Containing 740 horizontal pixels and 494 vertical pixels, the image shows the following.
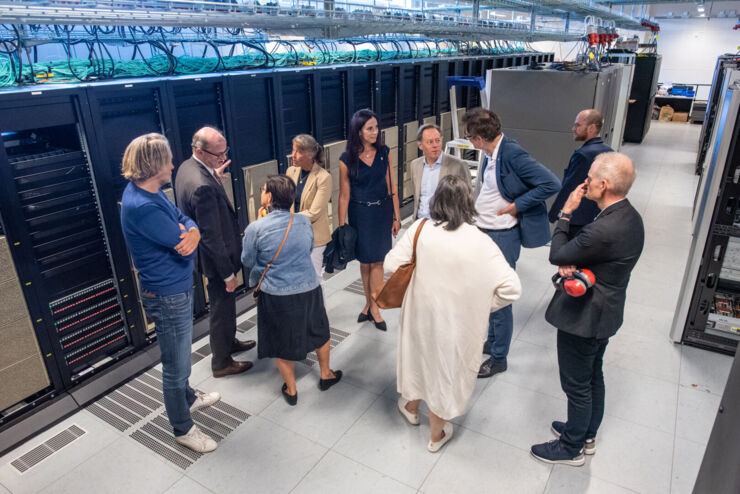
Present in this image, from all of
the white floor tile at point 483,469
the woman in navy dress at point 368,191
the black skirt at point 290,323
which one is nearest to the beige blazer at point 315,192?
the woman in navy dress at point 368,191

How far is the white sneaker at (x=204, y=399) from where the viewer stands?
265 cm

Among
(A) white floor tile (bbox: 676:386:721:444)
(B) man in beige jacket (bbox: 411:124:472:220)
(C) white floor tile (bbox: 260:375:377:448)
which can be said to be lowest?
(A) white floor tile (bbox: 676:386:721:444)

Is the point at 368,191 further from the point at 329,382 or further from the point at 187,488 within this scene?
the point at 187,488

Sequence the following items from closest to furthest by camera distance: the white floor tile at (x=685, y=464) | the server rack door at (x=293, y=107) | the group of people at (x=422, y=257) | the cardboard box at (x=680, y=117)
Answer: the group of people at (x=422, y=257), the white floor tile at (x=685, y=464), the server rack door at (x=293, y=107), the cardboard box at (x=680, y=117)

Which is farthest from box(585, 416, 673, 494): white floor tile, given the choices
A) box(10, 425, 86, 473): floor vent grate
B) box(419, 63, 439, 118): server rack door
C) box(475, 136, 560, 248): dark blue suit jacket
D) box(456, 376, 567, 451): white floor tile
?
box(419, 63, 439, 118): server rack door

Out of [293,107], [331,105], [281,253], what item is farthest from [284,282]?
[331,105]

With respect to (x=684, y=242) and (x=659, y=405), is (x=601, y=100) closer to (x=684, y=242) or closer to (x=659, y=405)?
(x=684, y=242)

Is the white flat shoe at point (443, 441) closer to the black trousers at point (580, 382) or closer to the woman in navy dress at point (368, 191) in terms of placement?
the black trousers at point (580, 382)

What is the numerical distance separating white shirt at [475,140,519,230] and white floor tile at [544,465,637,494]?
4.27 feet

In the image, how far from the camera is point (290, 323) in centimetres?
247

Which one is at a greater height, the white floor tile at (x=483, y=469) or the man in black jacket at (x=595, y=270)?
the man in black jacket at (x=595, y=270)

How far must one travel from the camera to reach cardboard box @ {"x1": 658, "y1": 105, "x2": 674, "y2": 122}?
13.0m

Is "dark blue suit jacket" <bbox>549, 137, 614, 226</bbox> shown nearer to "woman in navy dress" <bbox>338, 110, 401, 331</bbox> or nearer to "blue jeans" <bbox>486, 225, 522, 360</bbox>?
"blue jeans" <bbox>486, 225, 522, 360</bbox>

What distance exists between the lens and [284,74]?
372cm
